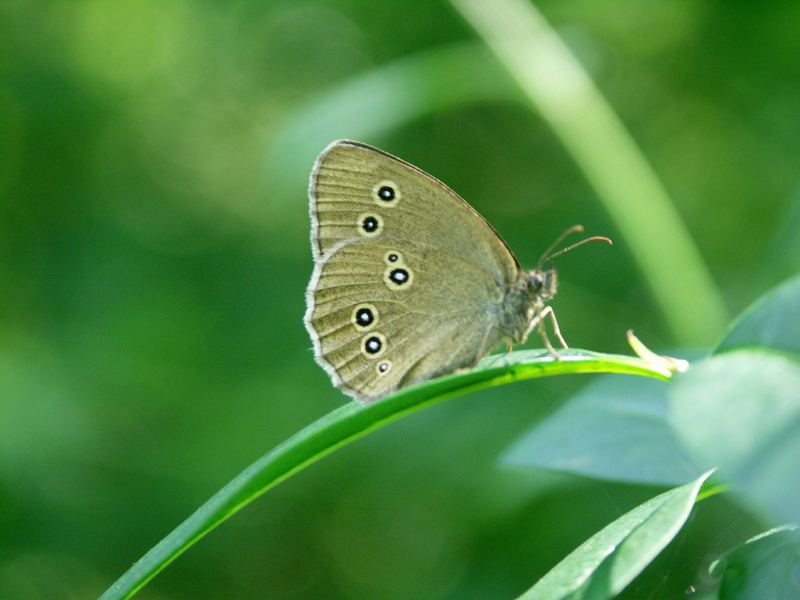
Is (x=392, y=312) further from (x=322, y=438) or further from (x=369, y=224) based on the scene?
(x=322, y=438)

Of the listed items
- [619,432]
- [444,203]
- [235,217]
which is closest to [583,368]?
[619,432]

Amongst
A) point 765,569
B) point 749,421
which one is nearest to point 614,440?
point 765,569

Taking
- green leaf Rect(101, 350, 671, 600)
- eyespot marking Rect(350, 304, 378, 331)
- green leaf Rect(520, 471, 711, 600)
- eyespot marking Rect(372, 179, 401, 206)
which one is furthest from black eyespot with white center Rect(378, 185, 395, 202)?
green leaf Rect(520, 471, 711, 600)

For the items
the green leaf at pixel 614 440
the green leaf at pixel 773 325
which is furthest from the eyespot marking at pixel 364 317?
the green leaf at pixel 773 325

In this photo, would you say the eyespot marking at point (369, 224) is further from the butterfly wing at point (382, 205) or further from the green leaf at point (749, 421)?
the green leaf at point (749, 421)

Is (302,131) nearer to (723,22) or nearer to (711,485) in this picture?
(723,22)

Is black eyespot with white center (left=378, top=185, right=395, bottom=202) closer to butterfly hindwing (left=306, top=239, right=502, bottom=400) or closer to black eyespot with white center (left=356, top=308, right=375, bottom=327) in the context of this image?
butterfly hindwing (left=306, top=239, right=502, bottom=400)

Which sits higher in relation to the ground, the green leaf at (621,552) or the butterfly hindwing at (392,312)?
the butterfly hindwing at (392,312)
